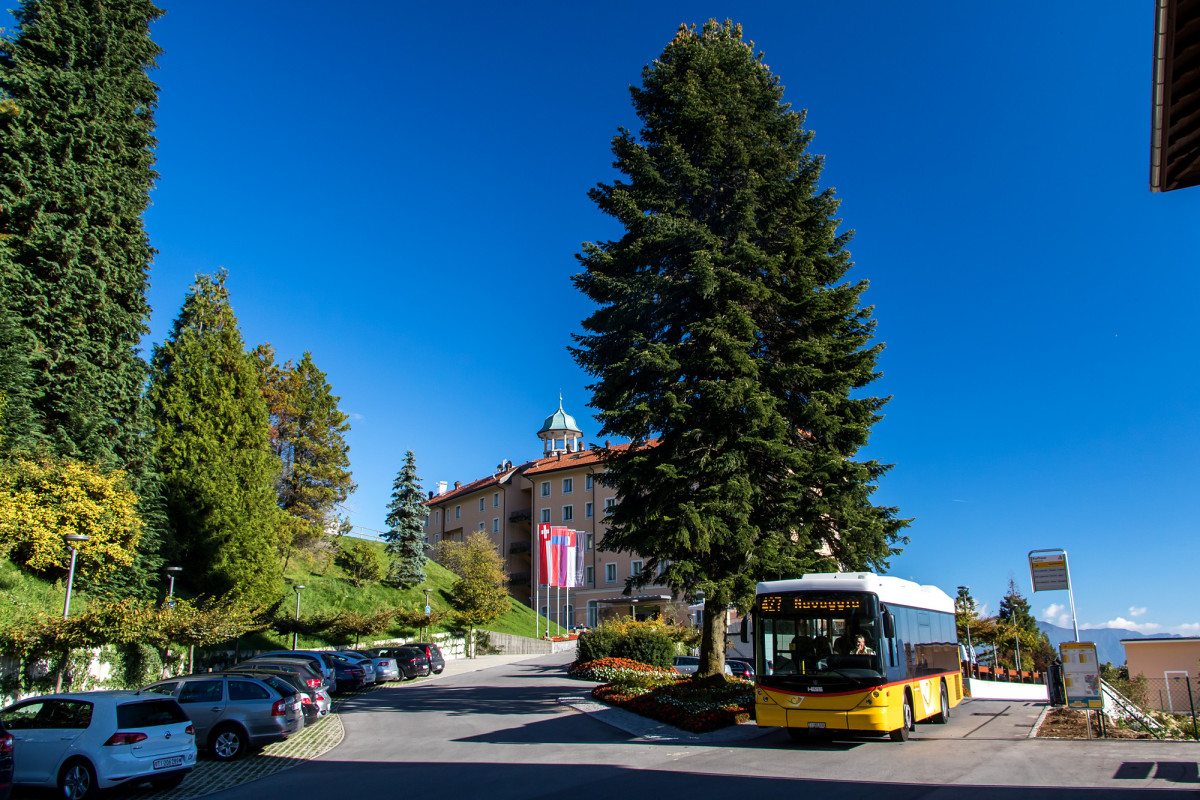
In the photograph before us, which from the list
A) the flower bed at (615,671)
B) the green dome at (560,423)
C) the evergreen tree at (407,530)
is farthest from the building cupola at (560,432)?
the flower bed at (615,671)

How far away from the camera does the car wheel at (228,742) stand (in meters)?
14.3

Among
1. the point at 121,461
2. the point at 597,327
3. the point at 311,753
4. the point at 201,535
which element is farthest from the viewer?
the point at 201,535

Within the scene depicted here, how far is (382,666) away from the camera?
3112cm

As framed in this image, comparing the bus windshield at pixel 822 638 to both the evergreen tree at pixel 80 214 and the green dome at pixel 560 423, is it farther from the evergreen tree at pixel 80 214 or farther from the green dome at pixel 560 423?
the green dome at pixel 560 423

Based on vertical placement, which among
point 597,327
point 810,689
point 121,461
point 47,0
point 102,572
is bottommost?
point 810,689

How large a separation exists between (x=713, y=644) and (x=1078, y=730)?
9048 mm

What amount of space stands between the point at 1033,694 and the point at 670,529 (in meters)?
20.2

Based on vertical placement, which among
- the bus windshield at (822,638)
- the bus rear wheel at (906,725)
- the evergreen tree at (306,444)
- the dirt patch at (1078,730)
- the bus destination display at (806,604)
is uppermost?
the evergreen tree at (306,444)

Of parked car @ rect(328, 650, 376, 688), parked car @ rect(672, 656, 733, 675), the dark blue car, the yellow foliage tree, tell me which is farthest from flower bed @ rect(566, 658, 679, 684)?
the dark blue car

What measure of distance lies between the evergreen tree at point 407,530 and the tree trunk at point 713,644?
34.7 meters

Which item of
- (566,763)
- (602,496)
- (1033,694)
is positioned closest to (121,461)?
(566,763)

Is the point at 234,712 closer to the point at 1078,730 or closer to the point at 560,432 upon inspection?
the point at 1078,730

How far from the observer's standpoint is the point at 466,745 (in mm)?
14828

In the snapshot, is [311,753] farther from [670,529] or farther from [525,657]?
[525,657]
